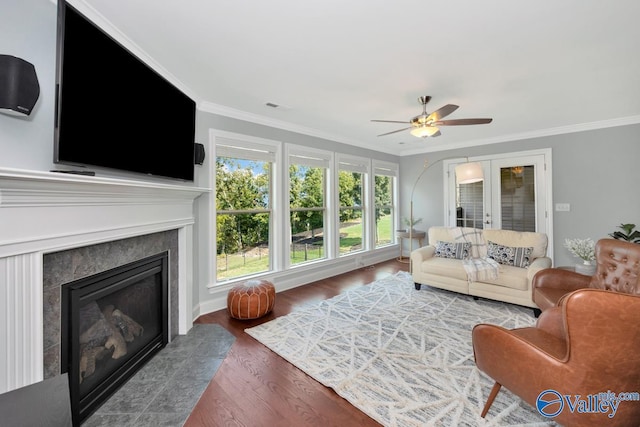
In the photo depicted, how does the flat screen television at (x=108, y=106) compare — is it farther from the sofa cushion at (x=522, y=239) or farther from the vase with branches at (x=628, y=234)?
the vase with branches at (x=628, y=234)

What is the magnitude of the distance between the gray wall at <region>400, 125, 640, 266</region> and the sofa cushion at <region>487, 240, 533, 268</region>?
1678mm

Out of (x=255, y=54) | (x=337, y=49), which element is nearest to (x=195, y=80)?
(x=255, y=54)

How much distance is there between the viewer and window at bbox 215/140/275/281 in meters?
3.42

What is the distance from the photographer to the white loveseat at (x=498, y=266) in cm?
310

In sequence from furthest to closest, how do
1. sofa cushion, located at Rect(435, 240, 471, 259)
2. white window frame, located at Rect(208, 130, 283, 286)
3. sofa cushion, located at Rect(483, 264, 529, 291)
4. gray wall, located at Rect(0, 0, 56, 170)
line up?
sofa cushion, located at Rect(435, 240, 471, 259), white window frame, located at Rect(208, 130, 283, 286), sofa cushion, located at Rect(483, 264, 529, 291), gray wall, located at Rect(0, 0, 56, 170)

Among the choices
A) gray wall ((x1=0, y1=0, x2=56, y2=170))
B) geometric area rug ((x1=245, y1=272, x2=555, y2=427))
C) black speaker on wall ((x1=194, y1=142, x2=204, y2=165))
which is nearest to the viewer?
gray wall ((x1=0, y1=0, x2=56, y2=170))

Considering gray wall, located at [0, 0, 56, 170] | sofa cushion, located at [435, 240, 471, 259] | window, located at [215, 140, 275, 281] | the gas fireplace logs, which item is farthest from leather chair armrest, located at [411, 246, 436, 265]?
gray wall, located at [0, 0, 56, 170]

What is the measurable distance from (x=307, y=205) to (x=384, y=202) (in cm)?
232

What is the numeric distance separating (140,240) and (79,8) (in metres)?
1.56

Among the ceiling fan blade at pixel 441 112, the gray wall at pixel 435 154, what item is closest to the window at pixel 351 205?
the gray wall at pixel 435 154

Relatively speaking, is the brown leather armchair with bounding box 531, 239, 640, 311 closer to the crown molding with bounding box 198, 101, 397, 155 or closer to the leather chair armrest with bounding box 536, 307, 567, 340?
the leather chair armrest with bounding box 536, 307, 567, 340

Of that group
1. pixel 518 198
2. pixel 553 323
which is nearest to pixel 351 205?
pixel 518 198

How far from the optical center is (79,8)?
5.22 ft

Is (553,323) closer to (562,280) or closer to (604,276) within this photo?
(604,276)
